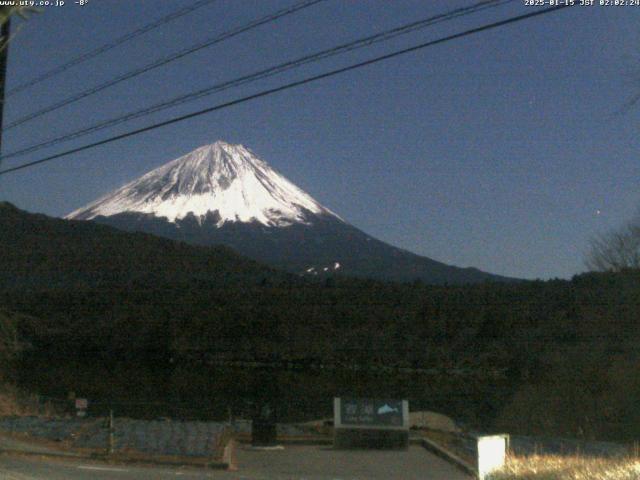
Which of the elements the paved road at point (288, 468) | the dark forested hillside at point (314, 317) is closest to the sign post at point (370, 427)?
the paved road at point (288, 468)

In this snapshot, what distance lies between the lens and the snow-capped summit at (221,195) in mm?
137250

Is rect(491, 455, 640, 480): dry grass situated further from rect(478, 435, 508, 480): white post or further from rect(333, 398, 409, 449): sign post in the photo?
rect(333, 398, 409, 449): sign post

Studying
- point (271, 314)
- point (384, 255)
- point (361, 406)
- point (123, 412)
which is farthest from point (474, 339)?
point (384, 255)

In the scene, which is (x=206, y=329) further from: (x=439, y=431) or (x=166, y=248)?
(x=439, y=431)

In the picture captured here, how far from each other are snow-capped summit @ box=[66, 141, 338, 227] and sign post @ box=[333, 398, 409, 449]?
11603cm

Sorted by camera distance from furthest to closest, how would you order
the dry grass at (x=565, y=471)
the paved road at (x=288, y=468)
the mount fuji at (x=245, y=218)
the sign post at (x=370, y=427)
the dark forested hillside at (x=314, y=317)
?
the mount fuji at (x=245, y=218) < the dark forested hillside at (x=314, y=317) < the sign post at (x=370, y=427) < the paved road at (x=288, y=468) < the dry grass at (x=565, y=471)

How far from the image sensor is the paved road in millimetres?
13711

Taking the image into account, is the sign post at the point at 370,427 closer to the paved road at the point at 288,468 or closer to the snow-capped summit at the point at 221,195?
the paved road at the point at 288,468

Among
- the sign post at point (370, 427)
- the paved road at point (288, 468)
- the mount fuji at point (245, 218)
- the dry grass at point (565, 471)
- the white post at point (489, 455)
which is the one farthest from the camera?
the mount fuji at point (245, 218)

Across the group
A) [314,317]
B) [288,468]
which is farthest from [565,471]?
[314,317]

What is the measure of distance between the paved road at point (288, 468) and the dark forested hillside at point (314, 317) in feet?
55.5

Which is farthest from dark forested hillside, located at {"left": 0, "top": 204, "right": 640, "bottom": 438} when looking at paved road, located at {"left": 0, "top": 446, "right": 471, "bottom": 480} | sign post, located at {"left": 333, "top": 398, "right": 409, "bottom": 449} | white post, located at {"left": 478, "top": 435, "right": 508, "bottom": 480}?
white post, located at {"left": 478, "top": 435, "right": 508, "bottom": 480}

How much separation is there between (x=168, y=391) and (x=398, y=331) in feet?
87.6

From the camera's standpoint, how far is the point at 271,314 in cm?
6800
